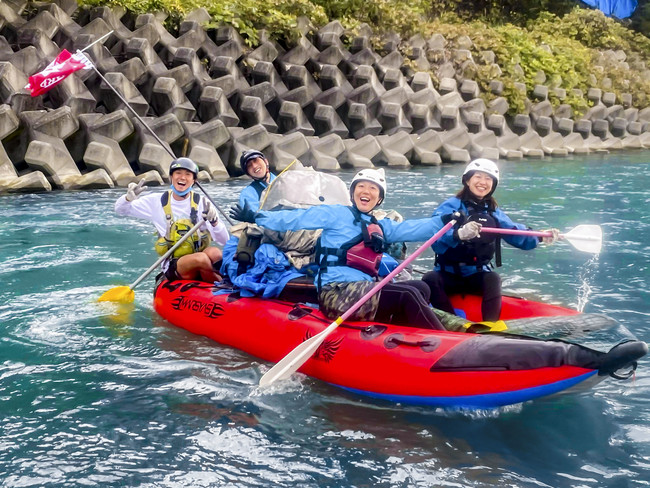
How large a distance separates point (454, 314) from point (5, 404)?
9.65ft

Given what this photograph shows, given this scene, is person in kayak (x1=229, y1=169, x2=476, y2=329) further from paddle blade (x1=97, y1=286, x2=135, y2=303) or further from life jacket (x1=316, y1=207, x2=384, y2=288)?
paddle blade (x1=97, y1=286, x2=135, y2=303)

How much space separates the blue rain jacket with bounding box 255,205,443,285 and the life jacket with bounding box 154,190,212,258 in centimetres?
160

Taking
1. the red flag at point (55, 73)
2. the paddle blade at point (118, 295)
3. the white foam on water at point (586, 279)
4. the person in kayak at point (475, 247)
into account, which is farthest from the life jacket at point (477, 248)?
the red flag at point (55, 73)

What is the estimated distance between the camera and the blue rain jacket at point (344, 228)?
16.1ft

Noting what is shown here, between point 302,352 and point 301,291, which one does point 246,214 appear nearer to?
point 301,291

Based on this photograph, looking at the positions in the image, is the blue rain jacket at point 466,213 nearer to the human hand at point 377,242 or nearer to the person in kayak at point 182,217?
the human hand at point 377,242

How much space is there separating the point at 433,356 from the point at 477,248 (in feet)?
4.08

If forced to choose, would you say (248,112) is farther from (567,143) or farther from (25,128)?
(567,143)

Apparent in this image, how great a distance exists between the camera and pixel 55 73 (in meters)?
7.71

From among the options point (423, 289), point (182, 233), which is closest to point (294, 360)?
point (423, 289)

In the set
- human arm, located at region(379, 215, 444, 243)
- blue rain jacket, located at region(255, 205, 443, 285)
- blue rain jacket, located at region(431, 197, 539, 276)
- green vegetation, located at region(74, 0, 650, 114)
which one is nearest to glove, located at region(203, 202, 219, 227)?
blue rain jacket, located at region(255, 205, 443, 285)

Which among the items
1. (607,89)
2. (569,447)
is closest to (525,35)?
(607,89)

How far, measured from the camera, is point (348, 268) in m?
4.95

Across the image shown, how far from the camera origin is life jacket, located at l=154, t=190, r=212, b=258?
20.9ft
